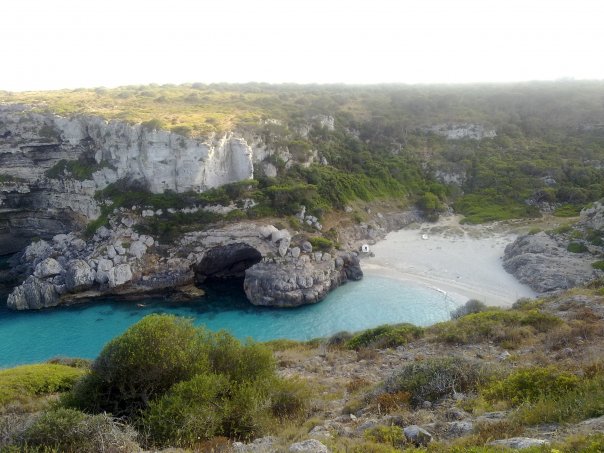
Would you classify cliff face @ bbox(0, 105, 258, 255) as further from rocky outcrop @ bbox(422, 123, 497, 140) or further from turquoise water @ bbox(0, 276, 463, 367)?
rocky outcrop @ bbox(422, 123, 497, 140)

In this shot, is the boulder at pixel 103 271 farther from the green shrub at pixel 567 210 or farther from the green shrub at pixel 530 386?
the green shrub at pixel 567 210

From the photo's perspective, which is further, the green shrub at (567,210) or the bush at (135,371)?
the green shrub at (567,210)

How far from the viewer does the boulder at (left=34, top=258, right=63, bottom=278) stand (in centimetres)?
3528

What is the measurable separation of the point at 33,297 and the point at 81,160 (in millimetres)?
17288

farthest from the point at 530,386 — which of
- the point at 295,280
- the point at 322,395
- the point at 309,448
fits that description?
the point at 295,280

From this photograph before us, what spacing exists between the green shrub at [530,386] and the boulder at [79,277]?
33.2 m

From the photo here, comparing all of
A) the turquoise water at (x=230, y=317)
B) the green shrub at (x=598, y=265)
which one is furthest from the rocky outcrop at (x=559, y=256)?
the turquoise water at (x=230, y=317)

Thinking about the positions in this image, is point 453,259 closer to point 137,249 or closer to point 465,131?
point 137,249

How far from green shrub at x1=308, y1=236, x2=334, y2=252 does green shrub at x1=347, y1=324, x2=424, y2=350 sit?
18477mm

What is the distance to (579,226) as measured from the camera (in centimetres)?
3709

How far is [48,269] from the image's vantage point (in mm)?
35438

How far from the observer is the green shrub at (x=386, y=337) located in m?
17.8

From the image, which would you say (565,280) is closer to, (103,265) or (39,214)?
(103,265)

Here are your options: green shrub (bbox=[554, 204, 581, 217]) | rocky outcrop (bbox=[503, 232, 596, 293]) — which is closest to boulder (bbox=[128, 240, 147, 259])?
rocky outcrop (bbox=[503, 232, 596, 293])
